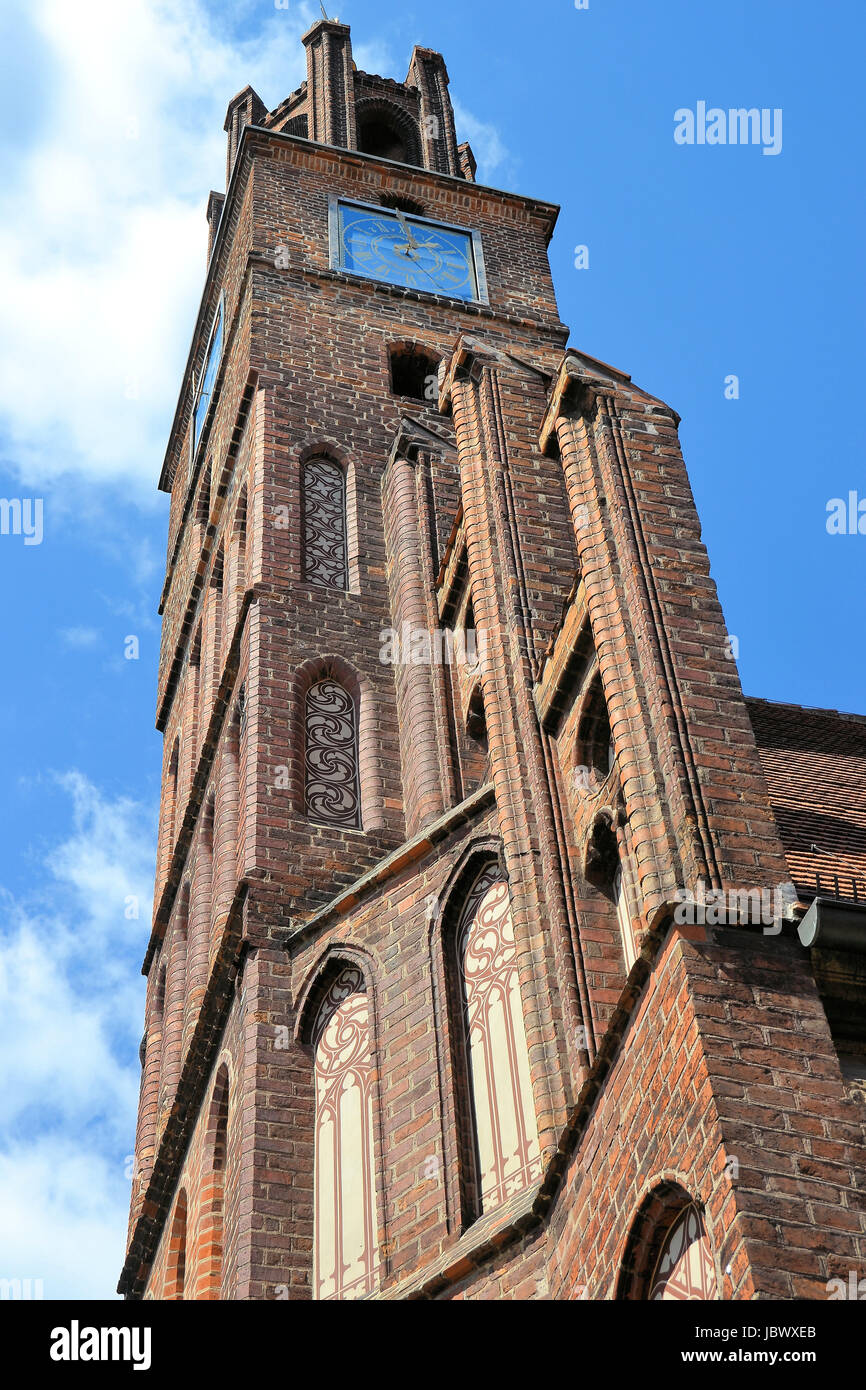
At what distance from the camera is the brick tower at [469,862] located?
8023 millimetres

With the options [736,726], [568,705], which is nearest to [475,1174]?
[568,705]

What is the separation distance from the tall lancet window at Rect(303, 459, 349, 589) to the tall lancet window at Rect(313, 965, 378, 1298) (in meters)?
5.09

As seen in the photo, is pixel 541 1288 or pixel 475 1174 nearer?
pixel 541 1288

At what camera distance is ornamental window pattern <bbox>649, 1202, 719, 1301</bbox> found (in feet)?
24.9

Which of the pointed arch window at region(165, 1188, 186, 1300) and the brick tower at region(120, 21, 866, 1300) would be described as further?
the pointed arch window at region(165, 1188, 186, 1300)

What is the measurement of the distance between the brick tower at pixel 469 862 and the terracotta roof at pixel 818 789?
0.19 ft

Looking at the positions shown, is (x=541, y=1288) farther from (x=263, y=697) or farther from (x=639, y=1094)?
(x=263, y=697)

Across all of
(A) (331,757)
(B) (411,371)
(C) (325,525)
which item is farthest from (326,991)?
(B) (411,371)

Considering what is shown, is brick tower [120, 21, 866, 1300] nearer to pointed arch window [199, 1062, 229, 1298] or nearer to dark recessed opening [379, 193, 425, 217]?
pointed arch window [199, 1062, 229, 1298]

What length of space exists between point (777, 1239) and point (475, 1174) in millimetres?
4671

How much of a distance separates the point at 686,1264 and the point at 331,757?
335 inches

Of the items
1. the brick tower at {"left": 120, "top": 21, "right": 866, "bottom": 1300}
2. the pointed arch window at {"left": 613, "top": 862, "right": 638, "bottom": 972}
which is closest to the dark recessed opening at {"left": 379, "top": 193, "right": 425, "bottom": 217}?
the brick tower at {"left": 120, "top": 21, "right": 866, "bottom": 1300}

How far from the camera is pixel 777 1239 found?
6914mm
